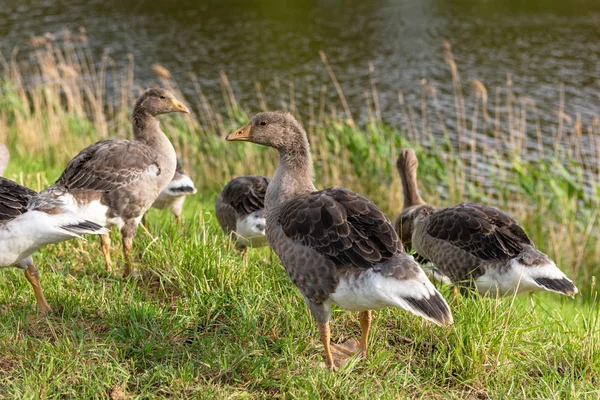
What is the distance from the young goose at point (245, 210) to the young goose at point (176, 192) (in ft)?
2.05

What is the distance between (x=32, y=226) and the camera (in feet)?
16.1

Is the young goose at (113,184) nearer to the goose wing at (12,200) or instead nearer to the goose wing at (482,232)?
the goose wing at (12,200)

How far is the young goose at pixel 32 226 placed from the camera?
4.90 metres

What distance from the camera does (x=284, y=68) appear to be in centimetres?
2227

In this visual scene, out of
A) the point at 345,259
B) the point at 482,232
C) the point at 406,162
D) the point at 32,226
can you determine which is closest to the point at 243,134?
the point at 345,259

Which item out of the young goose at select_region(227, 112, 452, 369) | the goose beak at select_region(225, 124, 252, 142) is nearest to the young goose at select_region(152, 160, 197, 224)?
the goose beak at select_region(225, 124, 252, 142)

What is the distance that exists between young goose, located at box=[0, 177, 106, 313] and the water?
509 inches

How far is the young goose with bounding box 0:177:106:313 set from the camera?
4.90 m

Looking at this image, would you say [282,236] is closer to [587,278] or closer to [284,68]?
[587,278]

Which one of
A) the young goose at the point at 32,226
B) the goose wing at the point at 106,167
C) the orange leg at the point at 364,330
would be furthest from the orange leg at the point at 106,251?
the orange leg at the point at 364,330

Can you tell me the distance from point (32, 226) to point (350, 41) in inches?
877

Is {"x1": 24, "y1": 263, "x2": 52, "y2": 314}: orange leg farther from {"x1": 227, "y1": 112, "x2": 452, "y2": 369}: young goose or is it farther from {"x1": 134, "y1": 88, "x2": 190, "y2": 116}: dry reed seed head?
{"x1": 134, "y1": 88, "x2": 190, "y2": 116}: dry reed seed head

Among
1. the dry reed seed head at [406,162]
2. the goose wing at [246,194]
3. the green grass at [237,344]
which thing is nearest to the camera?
the green grass at [237,344]

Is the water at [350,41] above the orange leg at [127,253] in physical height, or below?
below
